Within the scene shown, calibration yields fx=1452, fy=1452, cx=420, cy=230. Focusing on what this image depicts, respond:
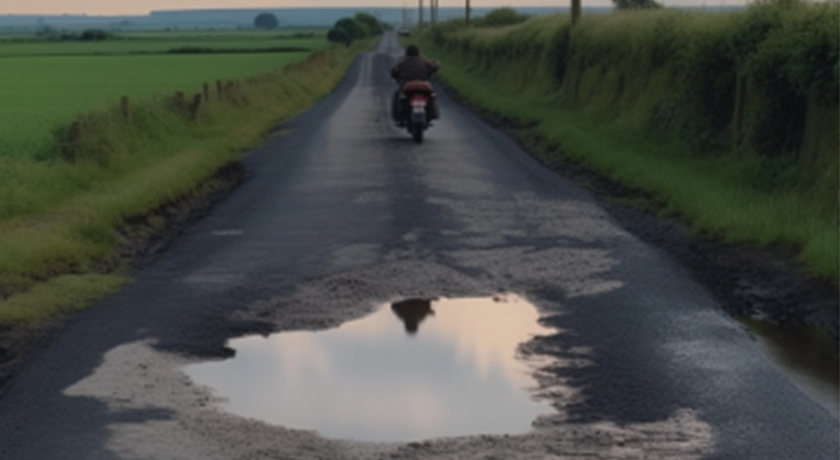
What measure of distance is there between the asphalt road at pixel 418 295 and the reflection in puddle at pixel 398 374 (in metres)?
0.19

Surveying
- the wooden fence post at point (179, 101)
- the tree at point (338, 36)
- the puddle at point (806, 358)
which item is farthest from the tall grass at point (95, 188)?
the tree at point (338, 36)

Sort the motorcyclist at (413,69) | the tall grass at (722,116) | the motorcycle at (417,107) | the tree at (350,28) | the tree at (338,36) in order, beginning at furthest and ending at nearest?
1. the tree at (350,28)
2. the tree at (338,36)
3. the motorcyclist at (413,69)
4. the motorcycle at (417,107)
5. the tall grass at (722,116)

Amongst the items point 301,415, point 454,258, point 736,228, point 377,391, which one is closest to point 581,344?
point 377,391

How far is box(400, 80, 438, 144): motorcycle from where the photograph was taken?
25641 mm

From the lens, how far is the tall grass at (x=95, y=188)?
39.1 ft

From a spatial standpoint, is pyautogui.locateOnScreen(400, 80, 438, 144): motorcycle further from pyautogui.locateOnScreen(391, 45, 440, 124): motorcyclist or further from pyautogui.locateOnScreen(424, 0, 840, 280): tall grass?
pyautogui.locateOnScreen(424, 0, 840, 280): tall grass

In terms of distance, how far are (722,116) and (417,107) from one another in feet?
20.1

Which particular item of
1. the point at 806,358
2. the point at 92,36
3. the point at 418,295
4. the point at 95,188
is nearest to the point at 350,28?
the point at 92,36

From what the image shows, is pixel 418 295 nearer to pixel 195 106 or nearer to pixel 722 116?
pixel 722 116

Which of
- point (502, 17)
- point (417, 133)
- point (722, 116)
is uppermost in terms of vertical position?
point (722, 116)

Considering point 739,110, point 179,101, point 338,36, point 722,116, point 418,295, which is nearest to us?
point 418,295

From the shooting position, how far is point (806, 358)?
9656 mm

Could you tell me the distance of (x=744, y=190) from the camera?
1695 cm

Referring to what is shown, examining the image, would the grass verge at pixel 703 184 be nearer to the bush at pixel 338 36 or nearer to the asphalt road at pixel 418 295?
the asphalt road at pixel 418 295
